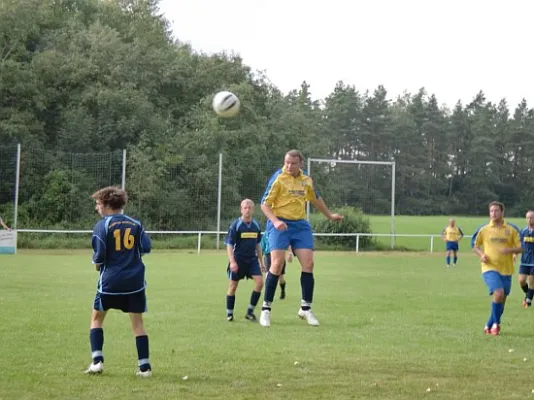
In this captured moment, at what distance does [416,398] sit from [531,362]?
2453 millimetres

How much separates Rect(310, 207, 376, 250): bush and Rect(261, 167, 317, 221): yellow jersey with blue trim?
27543 millimetres

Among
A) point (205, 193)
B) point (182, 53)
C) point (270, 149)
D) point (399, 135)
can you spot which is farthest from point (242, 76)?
point (399, 135)

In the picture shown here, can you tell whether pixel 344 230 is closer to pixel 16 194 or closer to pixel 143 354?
pixel 16 194

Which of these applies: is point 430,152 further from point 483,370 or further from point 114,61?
point 483,370

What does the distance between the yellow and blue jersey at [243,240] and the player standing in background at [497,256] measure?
10.1 ft

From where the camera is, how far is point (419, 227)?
200 ft

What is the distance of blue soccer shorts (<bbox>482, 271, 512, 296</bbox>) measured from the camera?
37.6 ft

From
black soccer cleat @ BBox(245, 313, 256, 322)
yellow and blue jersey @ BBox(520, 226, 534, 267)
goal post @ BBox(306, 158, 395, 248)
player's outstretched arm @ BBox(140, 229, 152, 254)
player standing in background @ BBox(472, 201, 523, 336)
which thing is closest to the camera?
player's outstretched arm @ BBox(140, 229, 152, 254)

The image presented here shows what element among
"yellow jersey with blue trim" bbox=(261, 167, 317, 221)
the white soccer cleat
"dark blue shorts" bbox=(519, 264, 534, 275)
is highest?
"yellow jersey with blue trim" bbox=(261, 167, 317, 221)

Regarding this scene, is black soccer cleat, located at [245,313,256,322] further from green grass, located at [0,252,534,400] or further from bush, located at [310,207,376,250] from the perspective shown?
bush, located at [310,207,376,250]

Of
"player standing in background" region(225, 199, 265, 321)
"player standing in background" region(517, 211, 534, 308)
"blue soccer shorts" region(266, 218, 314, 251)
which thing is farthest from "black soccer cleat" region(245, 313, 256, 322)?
"player standing in background" region(517, 211, 534, 308)

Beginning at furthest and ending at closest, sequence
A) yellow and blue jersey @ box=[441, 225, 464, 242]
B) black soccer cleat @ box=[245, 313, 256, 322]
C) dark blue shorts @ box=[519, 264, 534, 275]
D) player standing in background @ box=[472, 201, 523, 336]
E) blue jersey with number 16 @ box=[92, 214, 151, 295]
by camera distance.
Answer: yellow and blue jersey @ box=[441, 225, 464, 242], dark blue shorts @ box=[519, 264, 534, 275], black soccer cleat @ box=[245, 313, 256, 322], player standing in background @ box=[472, 201, 523, 336], blue jersey with number 16 @ box=[92, 214, 151, 295]

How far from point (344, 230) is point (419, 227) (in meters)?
22.2

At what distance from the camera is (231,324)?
39.1 feet
